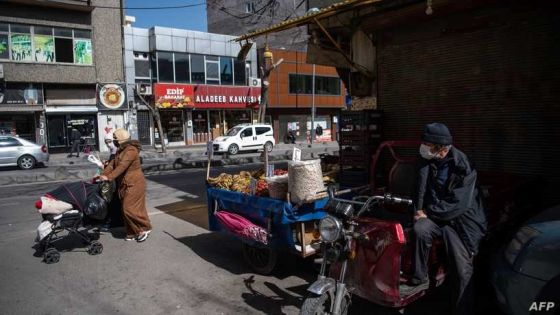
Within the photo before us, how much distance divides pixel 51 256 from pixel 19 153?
14.5m

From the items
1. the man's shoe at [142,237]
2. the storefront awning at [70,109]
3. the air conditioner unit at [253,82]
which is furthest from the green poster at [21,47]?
the man's shoe at [142,237]

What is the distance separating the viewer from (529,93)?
5.91m

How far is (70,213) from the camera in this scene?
5.91m

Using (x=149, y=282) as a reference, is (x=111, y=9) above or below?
above

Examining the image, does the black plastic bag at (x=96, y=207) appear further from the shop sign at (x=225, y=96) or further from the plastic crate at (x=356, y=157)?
the shop sign at (x=225, y=96)

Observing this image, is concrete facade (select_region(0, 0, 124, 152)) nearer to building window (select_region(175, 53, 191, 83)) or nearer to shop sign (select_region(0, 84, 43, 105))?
shop sign (select_region(0, 84, 43, 105))

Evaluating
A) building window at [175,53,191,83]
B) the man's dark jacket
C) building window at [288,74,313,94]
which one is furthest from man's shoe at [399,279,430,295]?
building window at [288,74,313,94]

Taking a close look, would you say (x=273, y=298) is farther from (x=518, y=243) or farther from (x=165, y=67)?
(x=165, y=67)

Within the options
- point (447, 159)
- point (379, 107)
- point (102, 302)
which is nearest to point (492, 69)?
point (379, 107)

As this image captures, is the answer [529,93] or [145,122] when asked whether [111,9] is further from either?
[529,93]

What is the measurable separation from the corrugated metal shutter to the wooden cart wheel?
3.50 metres

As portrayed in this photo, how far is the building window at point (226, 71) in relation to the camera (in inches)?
1319

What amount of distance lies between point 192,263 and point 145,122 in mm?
25746
